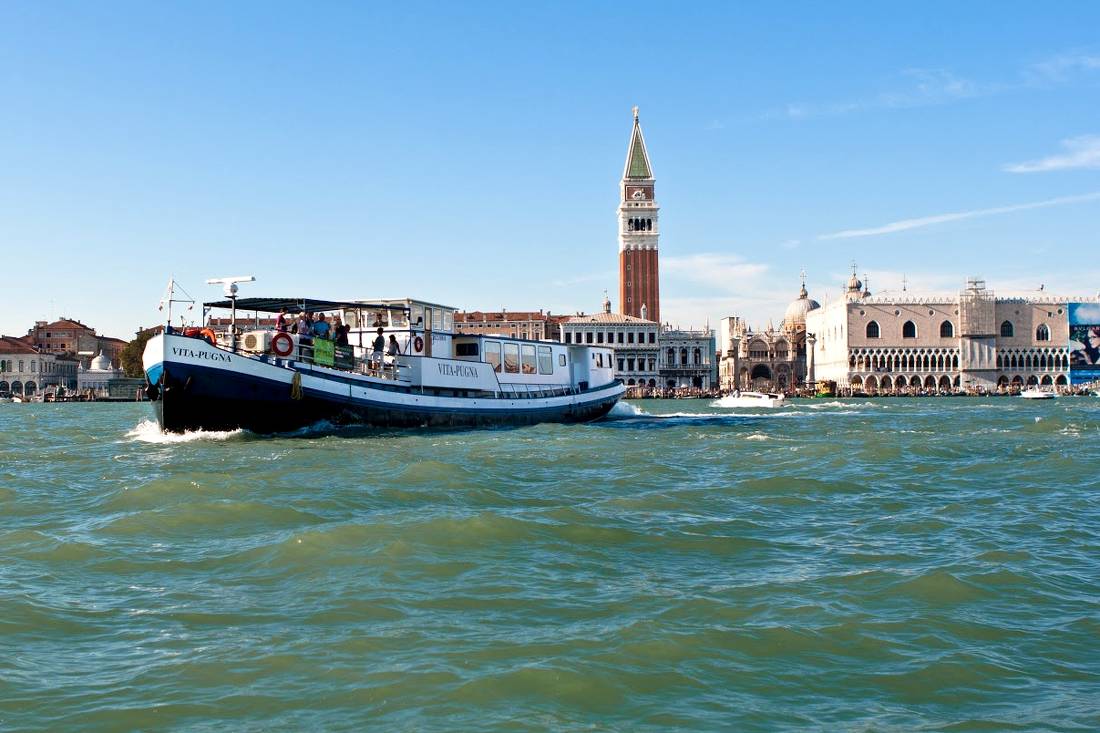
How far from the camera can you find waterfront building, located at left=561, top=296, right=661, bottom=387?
104938 mm

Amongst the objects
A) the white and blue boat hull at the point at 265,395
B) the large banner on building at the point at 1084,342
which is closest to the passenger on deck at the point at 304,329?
the white and blue boat hull at the point at 265,395

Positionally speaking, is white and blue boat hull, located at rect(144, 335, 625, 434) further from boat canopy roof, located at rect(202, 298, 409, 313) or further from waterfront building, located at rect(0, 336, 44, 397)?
waterfront building, located at rect(0, 336, 44, 397)

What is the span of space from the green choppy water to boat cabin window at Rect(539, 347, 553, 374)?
17.8 m

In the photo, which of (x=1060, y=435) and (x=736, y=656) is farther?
(x=1060, y=435)

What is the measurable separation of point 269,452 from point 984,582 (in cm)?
1477

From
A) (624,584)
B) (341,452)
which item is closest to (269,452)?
(341,452)

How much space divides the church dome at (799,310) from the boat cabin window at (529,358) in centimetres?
10474

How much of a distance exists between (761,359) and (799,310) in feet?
55.8

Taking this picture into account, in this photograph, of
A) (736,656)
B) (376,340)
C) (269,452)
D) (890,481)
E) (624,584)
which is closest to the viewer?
(736,656)

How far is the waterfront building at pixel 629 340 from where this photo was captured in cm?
10494

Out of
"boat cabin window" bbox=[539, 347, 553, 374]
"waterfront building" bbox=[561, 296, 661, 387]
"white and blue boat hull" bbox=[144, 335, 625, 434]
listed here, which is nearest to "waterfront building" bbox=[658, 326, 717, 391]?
"waterfront building" bbox=[561, 296, 661, 387]

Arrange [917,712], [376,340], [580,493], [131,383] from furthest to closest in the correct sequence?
[131,383] → [376,340] → [580,493] → [917,712]

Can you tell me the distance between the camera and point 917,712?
6.00m

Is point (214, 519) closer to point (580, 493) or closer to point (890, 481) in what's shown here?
point (580, 493)
